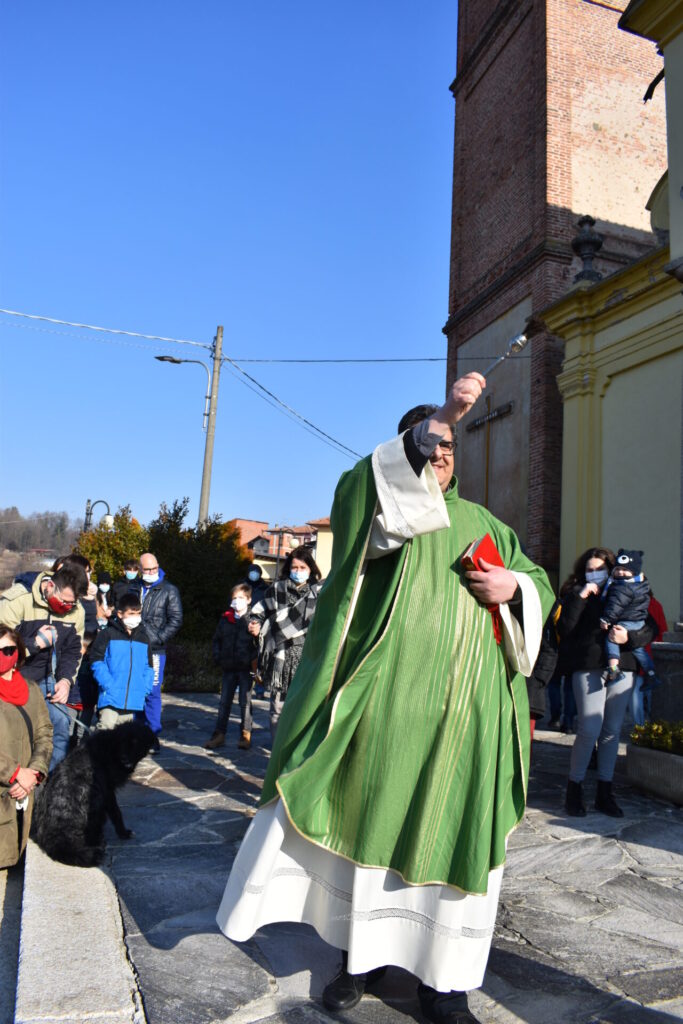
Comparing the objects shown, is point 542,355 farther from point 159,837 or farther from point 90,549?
Answer: point 159,837

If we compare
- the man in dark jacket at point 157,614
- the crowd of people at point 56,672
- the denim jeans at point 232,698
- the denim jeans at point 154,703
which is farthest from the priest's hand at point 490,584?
the denim jeans at point 232,698

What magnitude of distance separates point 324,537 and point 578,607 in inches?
1630

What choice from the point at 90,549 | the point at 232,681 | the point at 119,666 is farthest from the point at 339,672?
the point at 90,549

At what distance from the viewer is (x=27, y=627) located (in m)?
5.65

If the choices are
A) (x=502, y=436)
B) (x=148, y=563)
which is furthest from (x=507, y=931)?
(x=502, y=436)

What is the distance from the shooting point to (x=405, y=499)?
2.63 m

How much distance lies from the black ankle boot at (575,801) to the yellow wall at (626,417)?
18.4ft

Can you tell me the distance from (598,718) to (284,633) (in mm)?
2212

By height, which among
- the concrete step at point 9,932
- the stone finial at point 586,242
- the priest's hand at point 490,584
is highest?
the stone finial at point 586,242

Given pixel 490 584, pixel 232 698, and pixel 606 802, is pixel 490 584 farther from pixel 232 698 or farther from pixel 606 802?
pixel 232 698

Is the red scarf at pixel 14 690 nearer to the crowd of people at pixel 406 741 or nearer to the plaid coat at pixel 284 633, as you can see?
the plaid coat at pixel 284 633

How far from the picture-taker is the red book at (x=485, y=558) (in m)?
2.76

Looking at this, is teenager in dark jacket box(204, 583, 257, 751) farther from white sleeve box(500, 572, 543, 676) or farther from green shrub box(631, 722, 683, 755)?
white sleeve box(500, 572, 543, 676)

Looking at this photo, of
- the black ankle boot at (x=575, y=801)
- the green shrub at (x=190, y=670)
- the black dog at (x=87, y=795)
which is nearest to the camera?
the black dog at (x=87, y=795)
